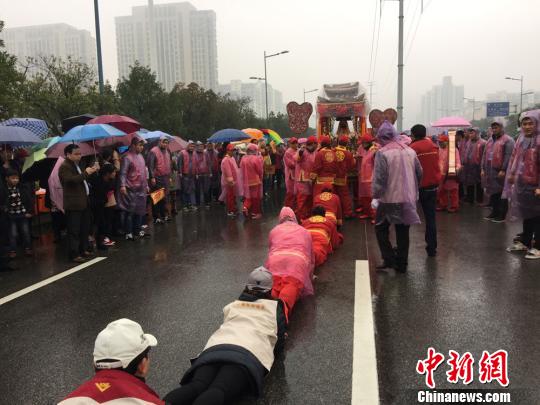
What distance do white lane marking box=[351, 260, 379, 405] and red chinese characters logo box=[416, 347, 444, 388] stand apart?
342 millimetres

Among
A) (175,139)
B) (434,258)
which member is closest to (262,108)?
(175,139)

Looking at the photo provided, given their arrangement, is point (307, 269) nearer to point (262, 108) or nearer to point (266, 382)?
point (266, 382)

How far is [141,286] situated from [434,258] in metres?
4.02

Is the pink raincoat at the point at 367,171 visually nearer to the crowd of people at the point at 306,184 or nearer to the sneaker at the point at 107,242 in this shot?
the crowd of people at the point at 306,184

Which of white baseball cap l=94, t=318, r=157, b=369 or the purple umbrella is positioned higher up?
the purple umbrella

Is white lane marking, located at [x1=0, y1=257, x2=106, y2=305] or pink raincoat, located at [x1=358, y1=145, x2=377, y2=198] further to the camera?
pink raincoat, located at [x1=358, y1=145, x2=377, y2=198]

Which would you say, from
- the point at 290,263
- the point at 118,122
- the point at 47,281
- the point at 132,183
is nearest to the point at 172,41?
the point at 118,122

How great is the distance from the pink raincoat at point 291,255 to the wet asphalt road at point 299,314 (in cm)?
39

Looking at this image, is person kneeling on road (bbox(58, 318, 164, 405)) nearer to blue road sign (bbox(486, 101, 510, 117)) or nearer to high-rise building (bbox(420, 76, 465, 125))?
blue road sign (bbox(486, 101, 510, 117))

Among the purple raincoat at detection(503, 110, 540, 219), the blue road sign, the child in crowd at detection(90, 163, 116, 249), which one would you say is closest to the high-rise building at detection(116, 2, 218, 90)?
the blue road sign

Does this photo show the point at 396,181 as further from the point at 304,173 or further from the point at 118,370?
the point at 304,173

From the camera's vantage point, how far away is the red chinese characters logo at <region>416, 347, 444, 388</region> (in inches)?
136

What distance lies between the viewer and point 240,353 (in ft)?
10.5

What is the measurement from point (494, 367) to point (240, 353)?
1.95 meters
